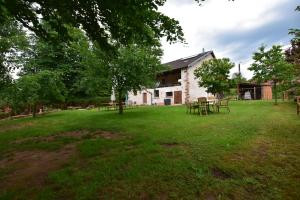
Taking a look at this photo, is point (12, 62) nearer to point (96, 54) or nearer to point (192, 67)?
point (96, 54)

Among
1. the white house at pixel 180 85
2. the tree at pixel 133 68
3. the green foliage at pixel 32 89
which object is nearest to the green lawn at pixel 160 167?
the tree at pixel 133 68

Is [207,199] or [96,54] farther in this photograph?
[96,54]

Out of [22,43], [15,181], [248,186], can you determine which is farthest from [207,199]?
[22,43]

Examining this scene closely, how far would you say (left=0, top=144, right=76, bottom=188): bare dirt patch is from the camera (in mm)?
5364

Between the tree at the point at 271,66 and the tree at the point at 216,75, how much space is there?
207 cm

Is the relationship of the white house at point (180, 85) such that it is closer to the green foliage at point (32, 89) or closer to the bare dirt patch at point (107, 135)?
the green foliage at point (32, 89)

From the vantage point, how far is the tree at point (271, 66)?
64.6ft

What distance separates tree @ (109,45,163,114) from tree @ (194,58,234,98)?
5.12m

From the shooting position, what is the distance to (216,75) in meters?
21.7

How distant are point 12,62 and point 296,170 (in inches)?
683

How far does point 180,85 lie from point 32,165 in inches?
1066

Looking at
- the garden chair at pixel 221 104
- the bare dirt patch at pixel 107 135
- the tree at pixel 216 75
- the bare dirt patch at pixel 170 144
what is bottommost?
the bare dirt patch at pixel 170 144

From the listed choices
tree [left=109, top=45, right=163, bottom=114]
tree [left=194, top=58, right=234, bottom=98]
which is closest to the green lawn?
tree [left=109, top=45, right=163, bottom=114]

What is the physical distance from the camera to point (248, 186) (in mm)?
4645
